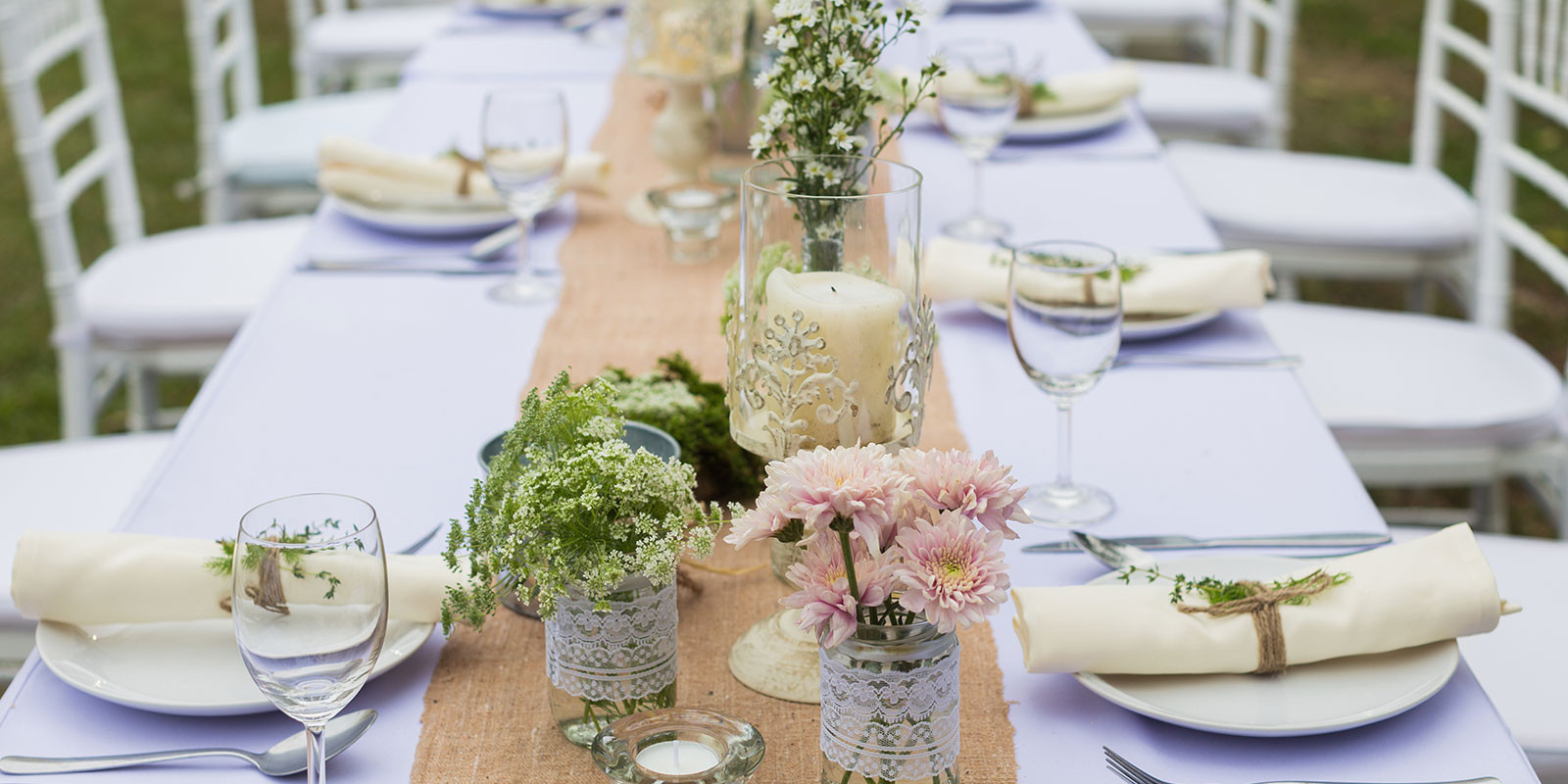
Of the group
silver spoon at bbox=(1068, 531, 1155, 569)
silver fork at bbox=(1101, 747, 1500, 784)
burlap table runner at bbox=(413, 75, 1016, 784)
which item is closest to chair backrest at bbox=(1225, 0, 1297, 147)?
burlap table runner at bbox=(413, 75, 1016, 784)

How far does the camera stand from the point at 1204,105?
10.9 ft

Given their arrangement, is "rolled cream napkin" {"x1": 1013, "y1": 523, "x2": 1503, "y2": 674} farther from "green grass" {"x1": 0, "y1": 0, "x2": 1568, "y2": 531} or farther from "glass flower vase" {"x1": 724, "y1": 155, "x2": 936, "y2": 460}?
"green grass" {"x1": 0, "y1": 0, "x2": 1568, "y2": 531}

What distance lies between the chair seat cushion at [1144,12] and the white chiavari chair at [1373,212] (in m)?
1.14

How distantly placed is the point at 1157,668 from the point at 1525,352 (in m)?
1.50

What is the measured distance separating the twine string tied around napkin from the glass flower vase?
226 mm

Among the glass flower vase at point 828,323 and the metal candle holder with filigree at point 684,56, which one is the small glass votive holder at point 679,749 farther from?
the metal candle holder with filigree at point 684,56

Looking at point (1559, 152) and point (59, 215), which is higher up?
point (59, 215)

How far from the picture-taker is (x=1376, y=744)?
0.92m

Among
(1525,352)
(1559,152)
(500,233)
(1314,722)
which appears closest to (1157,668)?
(1314,722)

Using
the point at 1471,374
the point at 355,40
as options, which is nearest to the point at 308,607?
the point at 1471,374

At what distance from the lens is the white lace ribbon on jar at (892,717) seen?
0.80 m

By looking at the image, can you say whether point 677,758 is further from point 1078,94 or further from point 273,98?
point 273,98

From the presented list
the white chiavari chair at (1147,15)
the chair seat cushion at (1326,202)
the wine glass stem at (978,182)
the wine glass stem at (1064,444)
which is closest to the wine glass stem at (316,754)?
the wine glass stem at (1064,444)

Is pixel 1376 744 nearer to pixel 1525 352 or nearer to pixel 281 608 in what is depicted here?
pixel 281 608
